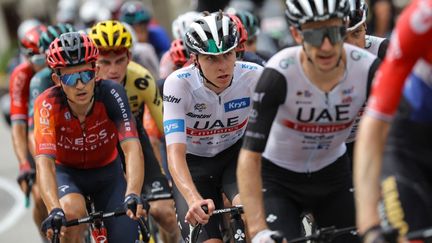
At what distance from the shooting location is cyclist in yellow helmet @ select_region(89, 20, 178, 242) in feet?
34.8

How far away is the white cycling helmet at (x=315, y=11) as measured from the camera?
269 inches

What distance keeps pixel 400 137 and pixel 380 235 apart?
0.69 m

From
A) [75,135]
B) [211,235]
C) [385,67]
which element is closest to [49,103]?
[75,135]

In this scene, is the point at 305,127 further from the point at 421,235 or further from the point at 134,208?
the point at 134,208

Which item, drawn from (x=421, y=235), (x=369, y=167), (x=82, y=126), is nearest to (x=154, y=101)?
(x=82, y=126)

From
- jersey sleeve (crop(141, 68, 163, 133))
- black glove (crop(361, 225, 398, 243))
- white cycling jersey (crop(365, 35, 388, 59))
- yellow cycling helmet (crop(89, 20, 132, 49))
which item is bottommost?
black glove (crop(361, 225, 398, 243))

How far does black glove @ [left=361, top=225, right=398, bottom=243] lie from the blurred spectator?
1325cm

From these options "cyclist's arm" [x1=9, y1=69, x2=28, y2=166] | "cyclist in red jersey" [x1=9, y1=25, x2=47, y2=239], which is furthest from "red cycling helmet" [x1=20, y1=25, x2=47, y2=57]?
"cyclist's arm" [x1=9, y1=69, x2=28, y2=166]

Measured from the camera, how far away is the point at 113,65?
35.2 feet

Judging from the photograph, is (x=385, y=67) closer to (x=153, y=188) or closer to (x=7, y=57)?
(x=153, y=188)

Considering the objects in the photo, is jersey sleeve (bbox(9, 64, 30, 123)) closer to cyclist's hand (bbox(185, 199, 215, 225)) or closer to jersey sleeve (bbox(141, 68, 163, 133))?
jersey sleeve (bbox(141, 68, 163, 133))

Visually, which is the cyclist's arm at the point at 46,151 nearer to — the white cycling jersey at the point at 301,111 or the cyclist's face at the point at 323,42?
the white cycling jersey at the point at 301,111

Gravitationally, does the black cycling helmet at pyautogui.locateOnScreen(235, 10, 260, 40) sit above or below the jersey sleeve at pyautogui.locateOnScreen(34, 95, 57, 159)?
above

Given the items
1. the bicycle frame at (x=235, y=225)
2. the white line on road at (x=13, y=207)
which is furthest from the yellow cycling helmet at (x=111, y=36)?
the white line on road at (x=13, y=207)
